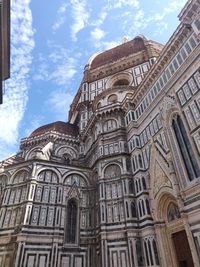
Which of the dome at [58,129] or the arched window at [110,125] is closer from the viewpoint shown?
the arched window at [110,125]

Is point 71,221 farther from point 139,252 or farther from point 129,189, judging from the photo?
point 139,252

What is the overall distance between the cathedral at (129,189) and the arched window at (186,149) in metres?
0.06

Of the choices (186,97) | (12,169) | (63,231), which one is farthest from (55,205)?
(186,97)

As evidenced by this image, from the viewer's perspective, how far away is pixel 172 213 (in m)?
15.1

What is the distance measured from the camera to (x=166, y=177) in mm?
15289

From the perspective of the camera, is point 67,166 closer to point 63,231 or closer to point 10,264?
point 63,231

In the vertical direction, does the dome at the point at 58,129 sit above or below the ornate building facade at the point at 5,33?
above

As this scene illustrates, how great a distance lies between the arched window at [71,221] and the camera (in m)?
18.2


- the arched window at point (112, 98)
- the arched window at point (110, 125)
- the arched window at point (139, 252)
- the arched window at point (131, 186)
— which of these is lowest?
the arched window at point (139, 252)

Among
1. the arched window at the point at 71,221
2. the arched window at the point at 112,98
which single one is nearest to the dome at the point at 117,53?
the arched window at the point at 112,98

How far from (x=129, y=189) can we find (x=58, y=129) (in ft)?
49.5

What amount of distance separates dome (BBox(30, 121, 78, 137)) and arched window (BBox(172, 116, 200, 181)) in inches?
668

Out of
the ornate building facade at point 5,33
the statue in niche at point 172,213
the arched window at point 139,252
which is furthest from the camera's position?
the arched window at point 139,252

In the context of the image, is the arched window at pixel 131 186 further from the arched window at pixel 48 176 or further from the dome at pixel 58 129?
the dome at pixel 58 129
